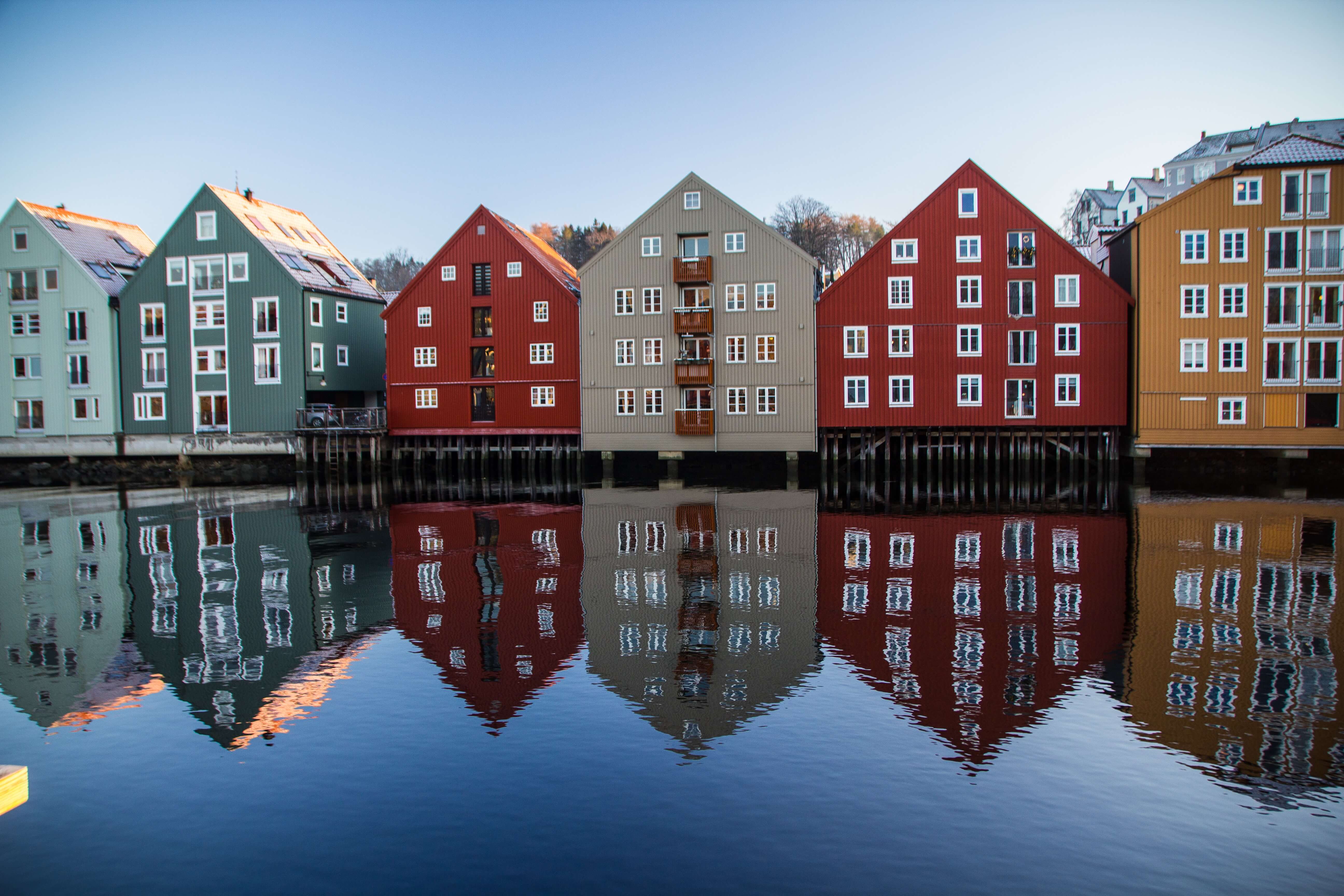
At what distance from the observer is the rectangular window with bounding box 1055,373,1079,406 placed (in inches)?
1759

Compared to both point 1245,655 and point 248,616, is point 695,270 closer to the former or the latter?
point 248,616

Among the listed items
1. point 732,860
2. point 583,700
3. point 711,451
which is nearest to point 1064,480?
point 711,451

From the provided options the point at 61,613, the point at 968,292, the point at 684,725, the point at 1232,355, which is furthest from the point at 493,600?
the point at 1232,355

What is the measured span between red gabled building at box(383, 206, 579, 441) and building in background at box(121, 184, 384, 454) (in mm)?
5861

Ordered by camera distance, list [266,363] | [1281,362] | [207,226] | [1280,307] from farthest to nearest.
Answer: [207,226]
[266,363]
[1280,307]
[1281,362]

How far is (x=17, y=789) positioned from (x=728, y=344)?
42.2 metres

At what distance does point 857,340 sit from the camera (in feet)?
151

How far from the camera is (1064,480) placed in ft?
135

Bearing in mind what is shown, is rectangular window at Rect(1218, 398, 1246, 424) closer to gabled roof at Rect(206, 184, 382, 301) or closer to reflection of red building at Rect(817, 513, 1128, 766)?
reflection of red building at Rect(817, 513, 1128, 766)

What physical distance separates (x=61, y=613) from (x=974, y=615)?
17.9 meters

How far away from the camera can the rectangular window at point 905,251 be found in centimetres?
4525

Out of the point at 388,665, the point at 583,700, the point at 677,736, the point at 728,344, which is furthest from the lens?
the point at 728,344

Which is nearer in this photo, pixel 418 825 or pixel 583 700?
pixel 418 825

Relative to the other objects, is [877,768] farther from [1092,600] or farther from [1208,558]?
[1208,558]
